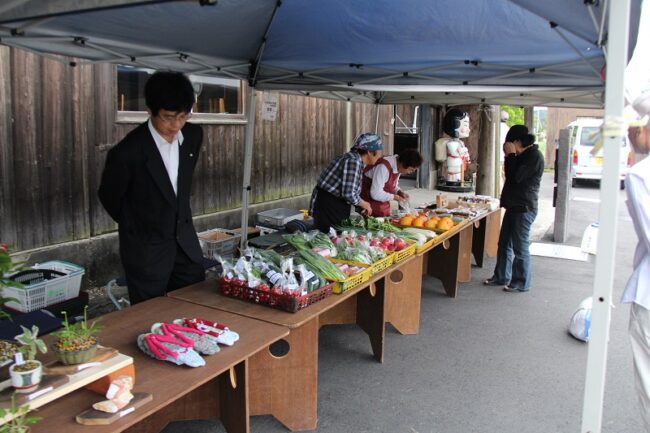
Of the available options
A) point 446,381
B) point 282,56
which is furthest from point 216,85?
point 446,381

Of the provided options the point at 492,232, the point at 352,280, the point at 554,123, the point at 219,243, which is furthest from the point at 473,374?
the point at 554,123

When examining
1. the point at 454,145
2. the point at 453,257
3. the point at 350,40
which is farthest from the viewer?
the point at 454,145

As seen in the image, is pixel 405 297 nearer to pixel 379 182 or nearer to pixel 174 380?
pixel 379 182

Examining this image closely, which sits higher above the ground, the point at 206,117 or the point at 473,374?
the point at 206,117

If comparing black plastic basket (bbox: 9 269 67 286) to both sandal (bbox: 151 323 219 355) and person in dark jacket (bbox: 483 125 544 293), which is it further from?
person in dark jacket (bbox: 483 125 544 293)

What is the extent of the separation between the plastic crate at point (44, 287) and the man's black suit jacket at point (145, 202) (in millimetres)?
1608

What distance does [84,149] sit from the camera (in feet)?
17.9

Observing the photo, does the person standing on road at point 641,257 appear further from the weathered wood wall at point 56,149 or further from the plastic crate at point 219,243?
the plastic crate at point 219,243

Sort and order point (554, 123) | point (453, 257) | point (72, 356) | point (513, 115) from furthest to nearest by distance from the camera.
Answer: point (513, 115)
point (554, 123)
point (453, 257)
point (72, 356)

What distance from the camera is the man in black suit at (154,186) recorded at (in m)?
2.69

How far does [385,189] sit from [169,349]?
388 centimetres

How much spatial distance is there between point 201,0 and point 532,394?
3265mm

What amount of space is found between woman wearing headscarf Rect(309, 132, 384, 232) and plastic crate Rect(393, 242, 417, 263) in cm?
92

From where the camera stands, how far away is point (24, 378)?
1.65 meters
